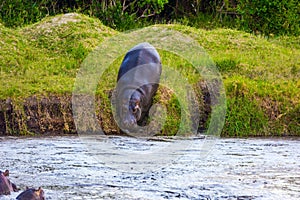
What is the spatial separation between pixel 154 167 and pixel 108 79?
3927 mm

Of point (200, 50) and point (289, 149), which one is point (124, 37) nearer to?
point (200, 50)

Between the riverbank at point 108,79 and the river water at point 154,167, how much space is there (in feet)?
1.86

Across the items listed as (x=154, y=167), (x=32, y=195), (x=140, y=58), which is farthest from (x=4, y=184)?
(x=140, y=58)

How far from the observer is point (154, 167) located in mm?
7441

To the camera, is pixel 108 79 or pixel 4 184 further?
pixel 108 79

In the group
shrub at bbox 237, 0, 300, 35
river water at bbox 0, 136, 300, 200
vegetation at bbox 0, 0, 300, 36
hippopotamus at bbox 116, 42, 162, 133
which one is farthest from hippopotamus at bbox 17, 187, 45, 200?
shrub at bbox 237, 0, 300, 35

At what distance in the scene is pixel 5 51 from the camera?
12.3 metres

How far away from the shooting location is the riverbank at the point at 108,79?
10086 millimetres

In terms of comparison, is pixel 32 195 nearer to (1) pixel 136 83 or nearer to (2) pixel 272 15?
(1) pixel 136 83

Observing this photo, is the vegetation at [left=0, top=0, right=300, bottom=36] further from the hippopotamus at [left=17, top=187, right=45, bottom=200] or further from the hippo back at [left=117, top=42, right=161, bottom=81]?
the hippopotamus at [left=17, top=187, right=45, bottom=200]

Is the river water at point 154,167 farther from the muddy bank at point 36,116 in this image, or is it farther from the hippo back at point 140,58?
the hippo back at point 140,58

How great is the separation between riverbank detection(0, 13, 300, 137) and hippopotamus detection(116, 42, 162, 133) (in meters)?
0.19

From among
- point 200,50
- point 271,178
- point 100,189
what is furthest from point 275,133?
point 100,189

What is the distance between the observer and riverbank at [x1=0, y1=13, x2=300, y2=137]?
10086 mm
